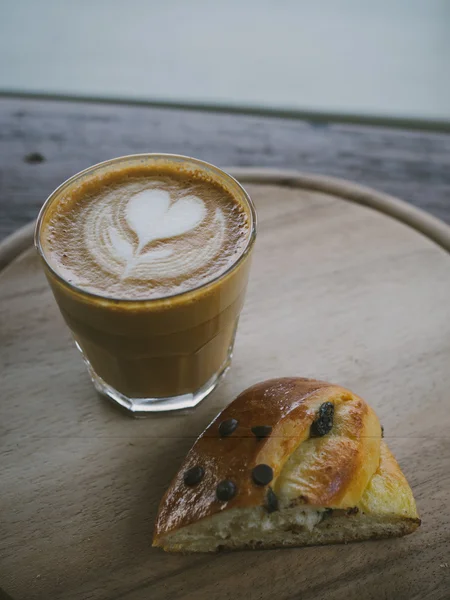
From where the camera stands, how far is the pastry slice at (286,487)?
1.26 m

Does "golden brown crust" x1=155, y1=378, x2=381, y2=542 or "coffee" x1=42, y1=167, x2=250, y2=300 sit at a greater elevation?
"coffee" x1=42, y1=167, x2=250, y2=300

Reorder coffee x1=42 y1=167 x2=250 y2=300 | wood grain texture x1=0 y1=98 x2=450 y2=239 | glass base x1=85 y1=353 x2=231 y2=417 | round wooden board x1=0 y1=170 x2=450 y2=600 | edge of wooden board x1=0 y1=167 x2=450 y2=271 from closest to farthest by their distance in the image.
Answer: round wooden board x1=0 y1=170 x2=450 y2=600
coffee x1=42 y1=167 x2=250 y2=300
glass base x1=85 y1=353 x2=231 y2=417
edge of wooden board x1=0 y1=167 x2=450 y2=271
wood grain texture x1=0 y1=98 x2=450 y2=239

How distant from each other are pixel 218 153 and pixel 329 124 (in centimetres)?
55

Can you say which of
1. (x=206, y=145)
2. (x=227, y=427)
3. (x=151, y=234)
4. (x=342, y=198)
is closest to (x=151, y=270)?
(x=151, y=234)

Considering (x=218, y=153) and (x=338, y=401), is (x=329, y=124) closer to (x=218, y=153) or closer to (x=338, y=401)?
(x=218, y=153)

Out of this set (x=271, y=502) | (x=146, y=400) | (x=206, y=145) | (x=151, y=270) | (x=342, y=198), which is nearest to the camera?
(x=271, y=502)

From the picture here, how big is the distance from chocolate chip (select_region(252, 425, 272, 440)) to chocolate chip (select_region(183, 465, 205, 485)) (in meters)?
0.14

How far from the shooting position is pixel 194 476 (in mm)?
1311

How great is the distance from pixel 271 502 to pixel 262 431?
5.7 inches

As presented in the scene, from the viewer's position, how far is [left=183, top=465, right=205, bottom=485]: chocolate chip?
131cm

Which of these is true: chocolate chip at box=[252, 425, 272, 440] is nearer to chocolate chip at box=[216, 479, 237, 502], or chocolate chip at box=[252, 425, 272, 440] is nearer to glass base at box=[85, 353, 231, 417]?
chocolate chip at box=[216, 479, 237, 502]

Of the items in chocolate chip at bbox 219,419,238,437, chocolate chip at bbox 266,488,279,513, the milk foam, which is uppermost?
the milk foam

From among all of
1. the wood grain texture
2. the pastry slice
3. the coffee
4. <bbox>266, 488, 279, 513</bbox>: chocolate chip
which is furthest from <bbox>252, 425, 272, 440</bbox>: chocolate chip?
the wood grain texture

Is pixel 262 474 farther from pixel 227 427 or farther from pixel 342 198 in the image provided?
pixel 342 198
